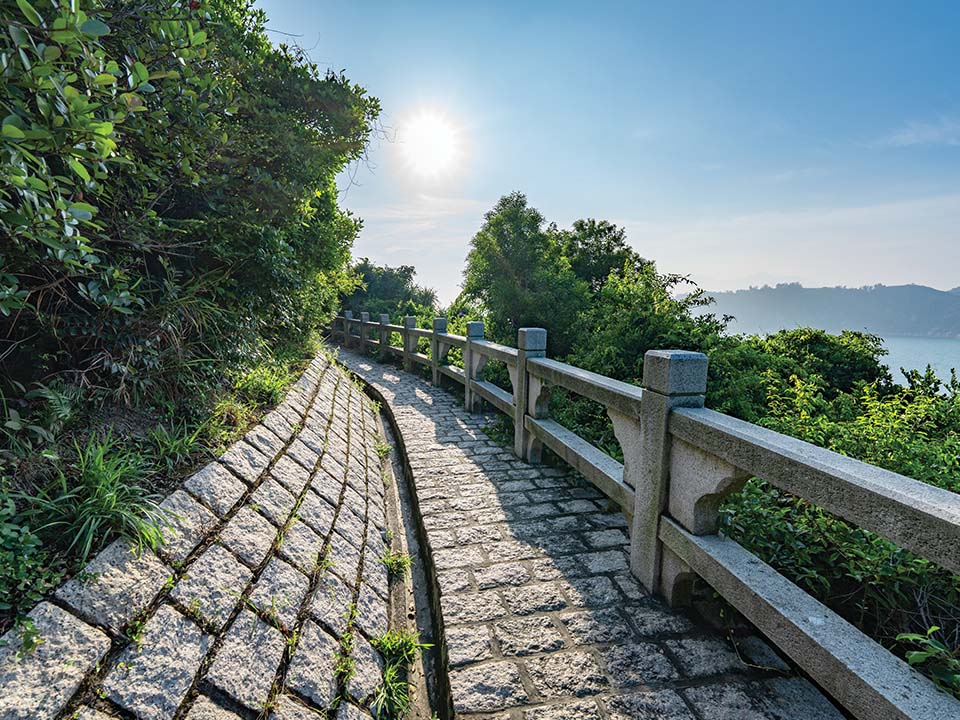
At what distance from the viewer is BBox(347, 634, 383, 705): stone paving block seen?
2014 millimetres

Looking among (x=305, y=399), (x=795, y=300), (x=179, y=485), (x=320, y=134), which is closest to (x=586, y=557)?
(x=179, y=485)

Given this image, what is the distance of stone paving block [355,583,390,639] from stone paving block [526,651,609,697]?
0.88 m

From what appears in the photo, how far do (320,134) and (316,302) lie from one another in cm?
214

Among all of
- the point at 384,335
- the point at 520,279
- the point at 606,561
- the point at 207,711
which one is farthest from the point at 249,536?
the point at 384,335

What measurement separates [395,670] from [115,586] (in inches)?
54.2

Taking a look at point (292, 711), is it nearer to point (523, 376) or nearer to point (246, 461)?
point (246, 461)

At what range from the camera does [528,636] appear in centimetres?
232

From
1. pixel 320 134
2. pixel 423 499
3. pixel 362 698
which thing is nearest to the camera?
pixel 362 698

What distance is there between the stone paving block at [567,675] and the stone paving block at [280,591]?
118cm

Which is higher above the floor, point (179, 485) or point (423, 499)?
point (179, 485)

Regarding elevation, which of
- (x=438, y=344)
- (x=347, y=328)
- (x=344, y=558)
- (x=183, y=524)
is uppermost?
(x=347, y=328)

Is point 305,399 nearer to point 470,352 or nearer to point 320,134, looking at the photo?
point 470,352

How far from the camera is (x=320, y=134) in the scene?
17.7 feet

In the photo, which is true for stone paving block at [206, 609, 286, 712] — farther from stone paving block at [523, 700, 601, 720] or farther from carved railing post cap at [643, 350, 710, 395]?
carved railing post cap at [643, 350, 710, 395]
